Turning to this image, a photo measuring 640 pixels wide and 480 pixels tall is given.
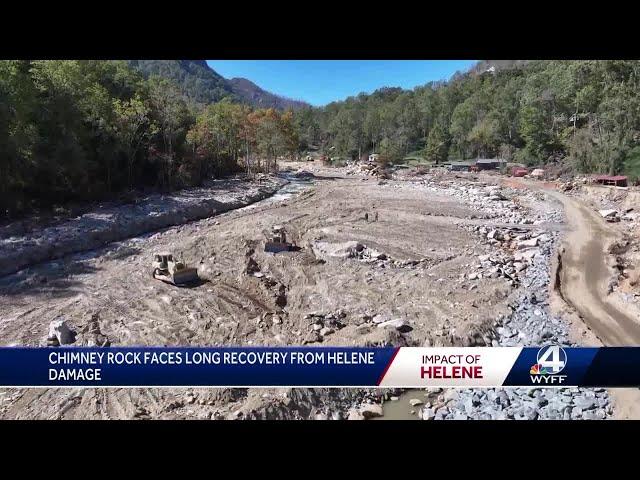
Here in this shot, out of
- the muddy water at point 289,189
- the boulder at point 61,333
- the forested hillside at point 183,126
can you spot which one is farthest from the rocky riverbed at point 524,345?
the muddy water at point 289,189

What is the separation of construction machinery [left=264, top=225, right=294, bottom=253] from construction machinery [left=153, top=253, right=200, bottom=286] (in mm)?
2493

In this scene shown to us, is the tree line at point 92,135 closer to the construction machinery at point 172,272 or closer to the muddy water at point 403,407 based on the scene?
the construction machinery at point 172,272

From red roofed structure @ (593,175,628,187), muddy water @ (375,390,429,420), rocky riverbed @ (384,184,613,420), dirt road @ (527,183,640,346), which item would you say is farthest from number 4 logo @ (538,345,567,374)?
red roofed structure @ (593,175,628,187)

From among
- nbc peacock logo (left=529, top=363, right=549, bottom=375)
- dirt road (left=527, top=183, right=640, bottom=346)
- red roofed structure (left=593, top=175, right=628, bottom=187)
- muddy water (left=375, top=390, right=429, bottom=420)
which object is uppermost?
red roofed structure (left=593, top=175, right=628, bottom=187)

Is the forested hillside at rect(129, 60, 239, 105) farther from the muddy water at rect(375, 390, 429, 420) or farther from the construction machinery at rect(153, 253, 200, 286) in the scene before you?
the muddy water at rect(375, 390, 429, 420)

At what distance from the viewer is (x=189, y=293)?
975 centimetres

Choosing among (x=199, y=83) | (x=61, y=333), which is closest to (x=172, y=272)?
(x=61, y=333)

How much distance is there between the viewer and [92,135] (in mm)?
17078

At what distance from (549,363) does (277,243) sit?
9.12 m

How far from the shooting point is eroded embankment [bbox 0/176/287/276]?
1166 centimetres

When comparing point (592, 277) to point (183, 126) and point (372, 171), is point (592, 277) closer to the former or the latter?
point (183, 126)

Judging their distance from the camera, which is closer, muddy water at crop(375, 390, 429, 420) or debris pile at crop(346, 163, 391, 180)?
muddy water at crop(375, 390, 429, 420)

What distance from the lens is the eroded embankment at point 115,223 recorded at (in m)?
11.7

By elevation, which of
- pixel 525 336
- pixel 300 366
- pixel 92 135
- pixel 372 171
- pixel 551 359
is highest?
pixel 92 135
